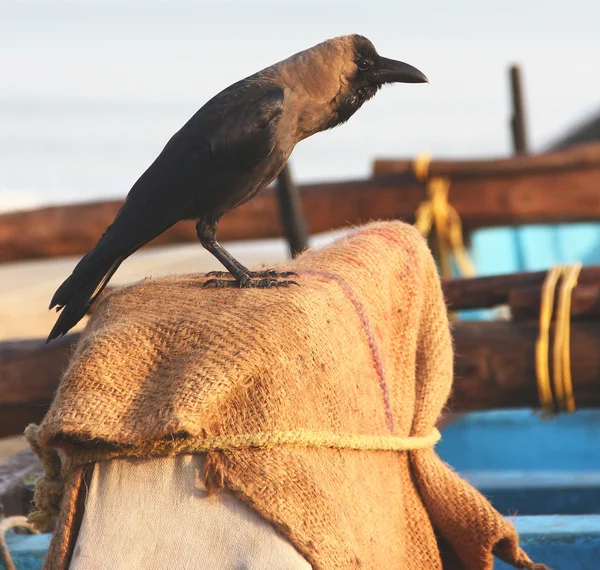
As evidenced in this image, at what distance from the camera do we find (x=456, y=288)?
344 cm

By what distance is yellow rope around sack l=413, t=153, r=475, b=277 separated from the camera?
18.9 feet

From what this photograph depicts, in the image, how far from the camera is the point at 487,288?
3.38 metres

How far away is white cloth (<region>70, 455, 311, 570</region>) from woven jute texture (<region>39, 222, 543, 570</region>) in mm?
24

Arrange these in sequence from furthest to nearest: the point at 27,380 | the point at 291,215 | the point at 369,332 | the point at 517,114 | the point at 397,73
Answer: the point at 517,114 → the point at 291,215 → the point at 27,380 → the point at 397,73 → the point at 369,332

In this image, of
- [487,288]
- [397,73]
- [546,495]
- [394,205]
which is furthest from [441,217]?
[397,73]

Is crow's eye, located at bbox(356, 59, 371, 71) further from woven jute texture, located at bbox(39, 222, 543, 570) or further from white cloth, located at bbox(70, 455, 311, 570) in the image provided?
white cloth, located at bbox(70, 455, 311, 570)

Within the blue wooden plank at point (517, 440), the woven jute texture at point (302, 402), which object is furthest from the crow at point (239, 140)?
the blue wooden plank at point (517, 440)

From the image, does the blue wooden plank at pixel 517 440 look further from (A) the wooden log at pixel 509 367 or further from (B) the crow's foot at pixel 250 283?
(B) the crow's foot at pixel 250 283

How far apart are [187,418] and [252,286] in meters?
0.51

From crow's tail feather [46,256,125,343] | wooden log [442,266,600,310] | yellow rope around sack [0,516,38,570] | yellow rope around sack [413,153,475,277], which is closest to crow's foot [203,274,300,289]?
crow's tail feather [46,256,125,343]

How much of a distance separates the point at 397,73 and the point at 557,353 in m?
1.19

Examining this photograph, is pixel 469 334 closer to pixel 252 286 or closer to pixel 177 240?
pixel 252 286

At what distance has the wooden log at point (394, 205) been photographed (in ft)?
19.1

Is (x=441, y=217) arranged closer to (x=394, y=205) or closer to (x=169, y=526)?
(x=394, y=205)
